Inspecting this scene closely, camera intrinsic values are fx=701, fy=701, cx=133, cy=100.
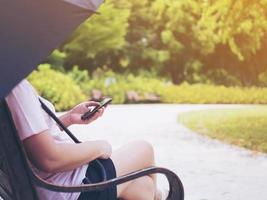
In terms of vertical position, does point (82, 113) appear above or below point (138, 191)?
above

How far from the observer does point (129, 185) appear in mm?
2107

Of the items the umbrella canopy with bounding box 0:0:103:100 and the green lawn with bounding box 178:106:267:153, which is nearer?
the umbrella canopy with bounding box 0:0:103:100

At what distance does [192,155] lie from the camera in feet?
18.6

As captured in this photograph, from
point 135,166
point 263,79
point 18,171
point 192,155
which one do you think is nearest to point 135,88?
point 263,79

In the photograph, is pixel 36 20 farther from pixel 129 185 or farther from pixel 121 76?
pixel 121 76

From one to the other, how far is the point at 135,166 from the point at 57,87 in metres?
7.76

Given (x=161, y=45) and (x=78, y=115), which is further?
(x=161, y=45)

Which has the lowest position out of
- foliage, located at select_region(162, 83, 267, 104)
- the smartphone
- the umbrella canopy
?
foliage, located at select_region(162, 83, 267, 104)

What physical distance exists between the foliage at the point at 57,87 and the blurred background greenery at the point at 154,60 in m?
0.02

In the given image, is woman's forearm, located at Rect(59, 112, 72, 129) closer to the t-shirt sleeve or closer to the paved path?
the t-shirt sleeve

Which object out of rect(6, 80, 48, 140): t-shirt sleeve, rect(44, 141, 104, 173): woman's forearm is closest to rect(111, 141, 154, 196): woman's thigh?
rect(44, 141, 104, 173): woman's forearm

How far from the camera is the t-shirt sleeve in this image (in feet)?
5.93

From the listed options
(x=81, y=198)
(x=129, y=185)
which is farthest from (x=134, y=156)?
(x=81, y=198)

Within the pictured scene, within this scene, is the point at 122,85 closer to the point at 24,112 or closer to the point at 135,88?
the point at 135,88
